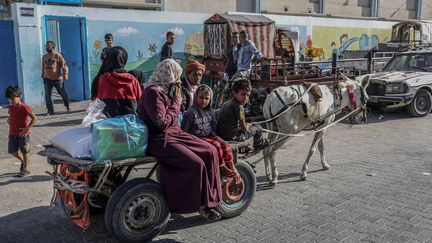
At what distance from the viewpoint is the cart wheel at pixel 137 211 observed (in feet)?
13.1

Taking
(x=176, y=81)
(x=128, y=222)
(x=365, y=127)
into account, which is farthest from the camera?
(x=365, y=127)

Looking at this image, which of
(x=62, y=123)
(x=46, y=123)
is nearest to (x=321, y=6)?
(x=62, y=123)

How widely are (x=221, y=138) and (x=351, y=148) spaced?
418cm

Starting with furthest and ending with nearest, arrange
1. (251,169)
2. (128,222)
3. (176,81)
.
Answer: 1. (251,169)
2. (176,81)
3. (128,222)

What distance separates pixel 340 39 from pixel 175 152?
820 inches

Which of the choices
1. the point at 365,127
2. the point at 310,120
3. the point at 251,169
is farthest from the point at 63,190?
the point at 365,127

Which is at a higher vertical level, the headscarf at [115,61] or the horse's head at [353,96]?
the headscarf at [115,61]

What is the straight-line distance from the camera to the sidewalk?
27.4ft

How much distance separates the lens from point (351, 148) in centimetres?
841

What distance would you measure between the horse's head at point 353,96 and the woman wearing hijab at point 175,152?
11.2ft

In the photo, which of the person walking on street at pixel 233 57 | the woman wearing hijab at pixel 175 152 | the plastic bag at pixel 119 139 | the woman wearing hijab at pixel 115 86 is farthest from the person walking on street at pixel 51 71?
the plastic bag at pixel 119 139

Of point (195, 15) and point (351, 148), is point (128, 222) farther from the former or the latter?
point (195, 15)

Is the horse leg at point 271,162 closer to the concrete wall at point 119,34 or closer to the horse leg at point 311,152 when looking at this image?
the horse leg at point 311,152

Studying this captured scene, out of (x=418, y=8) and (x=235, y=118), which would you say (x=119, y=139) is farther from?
(x=418, y=8)
